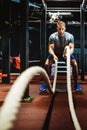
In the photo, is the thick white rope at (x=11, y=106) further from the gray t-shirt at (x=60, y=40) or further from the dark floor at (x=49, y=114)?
the gray t-shirt at (x=60, y=40)

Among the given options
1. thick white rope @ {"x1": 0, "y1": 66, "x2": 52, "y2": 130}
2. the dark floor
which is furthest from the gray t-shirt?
thick white rope @ {"x1": 0, "y1": 66, "x2": 52, "y2": 130}

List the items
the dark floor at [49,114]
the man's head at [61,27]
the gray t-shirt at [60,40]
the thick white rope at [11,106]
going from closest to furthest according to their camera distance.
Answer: the thick white rope at [11,106], the dark floor at [49,114], the man's head at [61,27], the gray t-shirt at [60,40]

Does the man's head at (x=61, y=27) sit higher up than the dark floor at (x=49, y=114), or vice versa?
the man's head at (x=61, y=27)

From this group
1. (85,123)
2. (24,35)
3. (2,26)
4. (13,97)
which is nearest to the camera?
(13,97)

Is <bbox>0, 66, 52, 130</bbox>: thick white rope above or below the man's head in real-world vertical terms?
below

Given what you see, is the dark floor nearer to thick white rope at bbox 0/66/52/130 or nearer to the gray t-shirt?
the gray t-shirt

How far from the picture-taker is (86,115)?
3068 millimetres

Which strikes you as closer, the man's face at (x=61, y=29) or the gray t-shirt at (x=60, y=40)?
the man's face at (x=61, y=29)

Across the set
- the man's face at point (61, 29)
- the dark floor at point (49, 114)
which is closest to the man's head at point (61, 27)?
the man's face at point (61, 29)

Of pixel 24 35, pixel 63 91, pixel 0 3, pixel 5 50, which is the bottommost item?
pixel 63 91

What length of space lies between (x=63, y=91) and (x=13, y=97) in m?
4.07

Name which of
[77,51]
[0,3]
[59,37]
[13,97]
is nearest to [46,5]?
[0,3]

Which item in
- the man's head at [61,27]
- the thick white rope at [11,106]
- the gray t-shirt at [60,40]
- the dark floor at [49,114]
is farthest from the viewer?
the gray t-shirt at [60,40]

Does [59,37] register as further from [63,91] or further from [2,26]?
[2,26]
